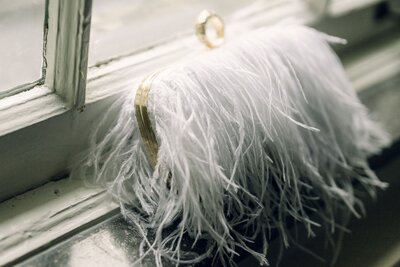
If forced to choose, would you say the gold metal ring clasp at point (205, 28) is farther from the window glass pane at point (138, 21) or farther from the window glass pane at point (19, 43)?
the window glass pane at point (19, 43)

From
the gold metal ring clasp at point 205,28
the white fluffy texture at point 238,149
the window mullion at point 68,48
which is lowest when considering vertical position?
the white fluffy texture at point 238,149

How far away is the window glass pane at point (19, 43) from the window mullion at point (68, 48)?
0.05ft

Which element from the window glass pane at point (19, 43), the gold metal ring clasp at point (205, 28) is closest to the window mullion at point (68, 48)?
the window glass pane at point (19, 43)

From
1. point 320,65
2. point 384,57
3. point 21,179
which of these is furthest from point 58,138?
point 384,57

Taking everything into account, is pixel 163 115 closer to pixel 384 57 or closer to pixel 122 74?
pixel 122 74

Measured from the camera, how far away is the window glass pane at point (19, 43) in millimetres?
473

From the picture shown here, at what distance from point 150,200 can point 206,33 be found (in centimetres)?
19

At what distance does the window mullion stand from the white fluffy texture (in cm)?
5

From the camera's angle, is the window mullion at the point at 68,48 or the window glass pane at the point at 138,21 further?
→ the window glass pane at the point at 138,21

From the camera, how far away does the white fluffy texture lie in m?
0.46

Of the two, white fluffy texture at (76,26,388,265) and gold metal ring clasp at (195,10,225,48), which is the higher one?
gold metal ring clasp at (195,10,225,48)

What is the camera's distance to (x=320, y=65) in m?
0.57

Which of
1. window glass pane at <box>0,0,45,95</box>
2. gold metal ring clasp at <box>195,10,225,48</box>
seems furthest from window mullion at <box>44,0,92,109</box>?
gold metal ring clasp at <box>195,10,225,48</box>

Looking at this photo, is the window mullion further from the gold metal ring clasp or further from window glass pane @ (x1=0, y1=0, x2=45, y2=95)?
the gold metal ring clasp
